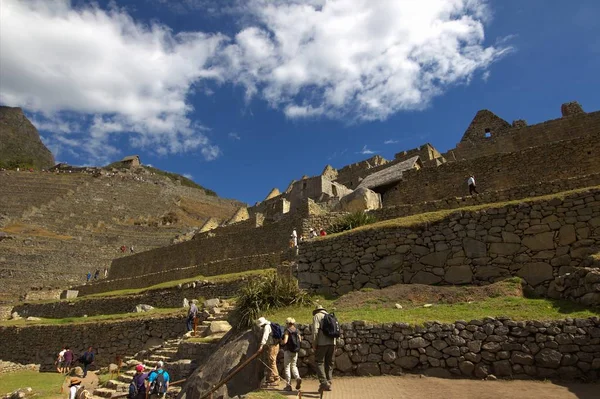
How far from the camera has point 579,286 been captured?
29.1ft

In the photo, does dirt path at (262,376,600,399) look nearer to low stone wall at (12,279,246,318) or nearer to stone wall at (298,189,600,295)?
stone wall at (298,189,600,295)

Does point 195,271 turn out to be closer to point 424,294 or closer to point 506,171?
point 424,294

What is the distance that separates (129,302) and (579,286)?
22.6 meters

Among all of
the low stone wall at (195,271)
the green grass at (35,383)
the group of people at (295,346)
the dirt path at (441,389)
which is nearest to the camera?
the dirt path at (441,389)

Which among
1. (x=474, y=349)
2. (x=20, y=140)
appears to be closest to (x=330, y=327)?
(x=474, y=349)

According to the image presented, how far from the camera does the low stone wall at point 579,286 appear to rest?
837cm

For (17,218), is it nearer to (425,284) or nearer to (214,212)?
(214,212)

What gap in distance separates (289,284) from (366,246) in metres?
2.78

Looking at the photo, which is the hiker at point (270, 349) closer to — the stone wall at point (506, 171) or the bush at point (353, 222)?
the bush at point (353, 222)

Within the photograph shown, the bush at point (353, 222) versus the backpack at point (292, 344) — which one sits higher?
the bush at point (353, 222)

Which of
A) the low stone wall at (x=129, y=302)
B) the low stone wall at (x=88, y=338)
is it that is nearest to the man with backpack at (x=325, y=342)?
the low stone wall at (x=88, y=338)

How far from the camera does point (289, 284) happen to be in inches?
521

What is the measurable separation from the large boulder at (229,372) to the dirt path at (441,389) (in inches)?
39.7

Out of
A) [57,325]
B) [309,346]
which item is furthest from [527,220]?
[57,325]
